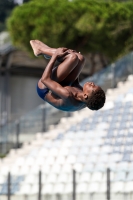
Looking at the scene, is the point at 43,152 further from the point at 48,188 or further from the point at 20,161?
the point at 48,188

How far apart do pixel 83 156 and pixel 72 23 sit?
14.5 metres

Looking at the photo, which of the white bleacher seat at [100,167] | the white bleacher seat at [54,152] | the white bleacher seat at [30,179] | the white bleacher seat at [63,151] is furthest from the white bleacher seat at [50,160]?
the white bleacher seat at [30,179]

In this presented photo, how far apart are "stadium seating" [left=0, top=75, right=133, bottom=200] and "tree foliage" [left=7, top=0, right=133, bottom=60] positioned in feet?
29.9

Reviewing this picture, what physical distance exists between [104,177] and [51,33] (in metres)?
17.7

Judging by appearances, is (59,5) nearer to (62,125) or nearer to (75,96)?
(62,125)

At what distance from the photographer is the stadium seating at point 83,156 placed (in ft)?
58.7

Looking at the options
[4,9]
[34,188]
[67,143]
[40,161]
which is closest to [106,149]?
[67,143]

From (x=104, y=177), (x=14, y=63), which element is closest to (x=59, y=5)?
(x=14, y=63)

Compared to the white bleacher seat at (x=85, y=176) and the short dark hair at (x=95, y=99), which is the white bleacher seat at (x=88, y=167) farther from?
the short dark hair at (x=95, y=99)

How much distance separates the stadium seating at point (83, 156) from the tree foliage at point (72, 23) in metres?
9.12

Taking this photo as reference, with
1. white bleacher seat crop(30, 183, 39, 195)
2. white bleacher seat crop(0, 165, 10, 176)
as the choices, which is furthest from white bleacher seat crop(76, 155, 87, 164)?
white bleacher seat crop(30, 183, 39, 195)

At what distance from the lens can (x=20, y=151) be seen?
26391 mm

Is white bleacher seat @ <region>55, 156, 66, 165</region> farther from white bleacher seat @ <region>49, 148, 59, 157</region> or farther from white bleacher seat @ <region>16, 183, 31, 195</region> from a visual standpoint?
white bleacher seat @ <region>16, 183, 31, 195</region>

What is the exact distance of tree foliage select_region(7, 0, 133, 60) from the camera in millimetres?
35594
